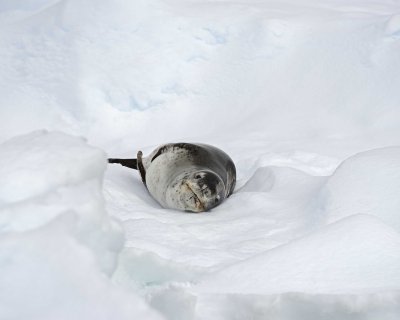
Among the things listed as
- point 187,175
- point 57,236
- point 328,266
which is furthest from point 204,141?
point 57,236

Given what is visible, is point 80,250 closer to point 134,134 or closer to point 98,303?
point 98,303

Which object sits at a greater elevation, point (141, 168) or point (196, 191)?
point (196, 191)

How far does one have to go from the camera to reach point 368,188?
304 cm

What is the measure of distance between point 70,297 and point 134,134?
14.0 feet

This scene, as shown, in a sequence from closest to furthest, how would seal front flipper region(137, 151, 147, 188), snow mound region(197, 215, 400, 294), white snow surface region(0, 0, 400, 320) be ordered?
white snow surface region(0, 0, 400, 320), snow mound region(197, 215, 400, 294), seal front flipper region(137, 151, 147, 188)

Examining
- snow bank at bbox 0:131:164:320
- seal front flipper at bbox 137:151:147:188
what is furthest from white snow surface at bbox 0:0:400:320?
seal front flipper at bbox 137:151:147:188

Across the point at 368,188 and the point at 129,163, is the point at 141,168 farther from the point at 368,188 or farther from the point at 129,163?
the point at 368,188

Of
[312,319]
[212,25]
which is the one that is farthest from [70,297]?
[212,25]

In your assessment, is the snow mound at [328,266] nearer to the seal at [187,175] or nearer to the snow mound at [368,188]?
the snow mound at [368,188]

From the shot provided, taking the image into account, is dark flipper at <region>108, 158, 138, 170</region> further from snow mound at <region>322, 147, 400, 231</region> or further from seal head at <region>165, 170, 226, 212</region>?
snow mound at <region>322, 147, 400, 231</region>

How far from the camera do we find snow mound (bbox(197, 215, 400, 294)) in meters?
2.21

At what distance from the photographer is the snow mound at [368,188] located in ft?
9.62

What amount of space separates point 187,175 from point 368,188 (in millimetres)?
1447

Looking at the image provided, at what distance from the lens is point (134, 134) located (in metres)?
5.58
